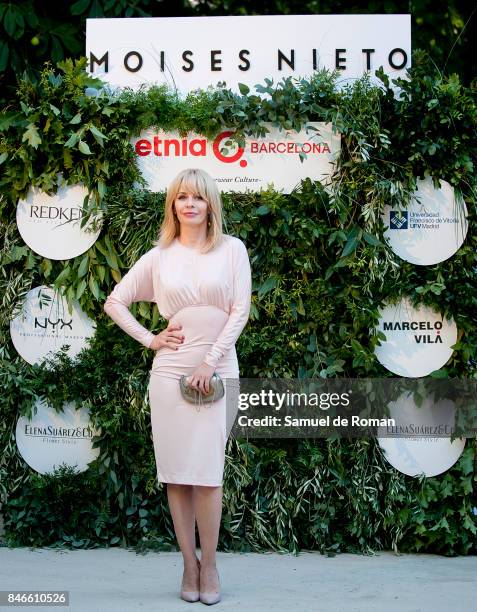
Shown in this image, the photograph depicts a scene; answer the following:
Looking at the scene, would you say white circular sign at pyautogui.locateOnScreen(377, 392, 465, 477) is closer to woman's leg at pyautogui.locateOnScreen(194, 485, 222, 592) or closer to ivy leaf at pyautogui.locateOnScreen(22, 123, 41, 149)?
woman's leg at pyautogui.locateOnScreen(194, 485, 222, 592)

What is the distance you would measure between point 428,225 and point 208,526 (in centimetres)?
222

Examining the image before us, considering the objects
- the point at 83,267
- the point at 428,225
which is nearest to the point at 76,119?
the point at 83,267

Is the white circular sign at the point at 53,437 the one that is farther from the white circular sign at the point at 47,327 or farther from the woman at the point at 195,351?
→ the woman at the point at 195,351

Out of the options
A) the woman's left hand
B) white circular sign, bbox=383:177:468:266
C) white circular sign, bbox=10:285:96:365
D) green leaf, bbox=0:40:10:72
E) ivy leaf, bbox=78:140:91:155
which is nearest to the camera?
the woman's left hand

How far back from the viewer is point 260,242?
509 cm

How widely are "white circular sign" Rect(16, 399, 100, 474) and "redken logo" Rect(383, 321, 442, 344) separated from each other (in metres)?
1.87

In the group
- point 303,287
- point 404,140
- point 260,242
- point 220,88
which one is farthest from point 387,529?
point 220,88

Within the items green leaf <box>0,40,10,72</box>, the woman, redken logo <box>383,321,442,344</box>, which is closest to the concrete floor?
the woman

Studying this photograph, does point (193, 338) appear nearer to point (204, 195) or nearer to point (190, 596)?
point (204, 195)

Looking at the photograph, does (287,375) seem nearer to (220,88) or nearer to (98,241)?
(98,241)

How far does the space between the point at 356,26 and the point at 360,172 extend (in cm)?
92

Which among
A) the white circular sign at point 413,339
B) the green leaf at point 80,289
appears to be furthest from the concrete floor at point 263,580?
the green leaf at point 80,289

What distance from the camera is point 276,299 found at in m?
5.08

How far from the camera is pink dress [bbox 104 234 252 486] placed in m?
3.97
